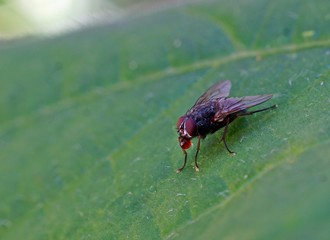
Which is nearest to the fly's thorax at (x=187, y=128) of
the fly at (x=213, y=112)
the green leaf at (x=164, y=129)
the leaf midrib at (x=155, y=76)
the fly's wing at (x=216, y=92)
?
the fly at (x=213, y=112)

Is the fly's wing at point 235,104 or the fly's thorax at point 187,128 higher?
the fly's wing at point 235,104

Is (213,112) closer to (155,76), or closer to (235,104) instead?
(235,104)

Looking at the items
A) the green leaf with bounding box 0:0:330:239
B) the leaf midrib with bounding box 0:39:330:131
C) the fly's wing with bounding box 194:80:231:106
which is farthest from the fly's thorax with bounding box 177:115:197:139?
the leaf midrib with bounding box 0:39:330:131

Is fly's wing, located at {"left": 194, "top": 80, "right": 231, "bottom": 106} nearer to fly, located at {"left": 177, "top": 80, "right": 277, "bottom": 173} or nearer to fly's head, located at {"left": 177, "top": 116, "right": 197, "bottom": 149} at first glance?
fly, located at {"left": 177, "top": 80, "right": 277, "bottom": 173}

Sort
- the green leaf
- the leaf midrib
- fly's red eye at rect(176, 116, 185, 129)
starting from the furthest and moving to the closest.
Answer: the leaf midrib < fly's red eye at rect(176, 116, 185, 129) < the green leaf

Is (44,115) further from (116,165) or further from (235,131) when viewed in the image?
(235,131)

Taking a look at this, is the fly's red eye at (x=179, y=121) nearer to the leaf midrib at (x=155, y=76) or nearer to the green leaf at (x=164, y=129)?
the green leaf at (x=164, y=129)
